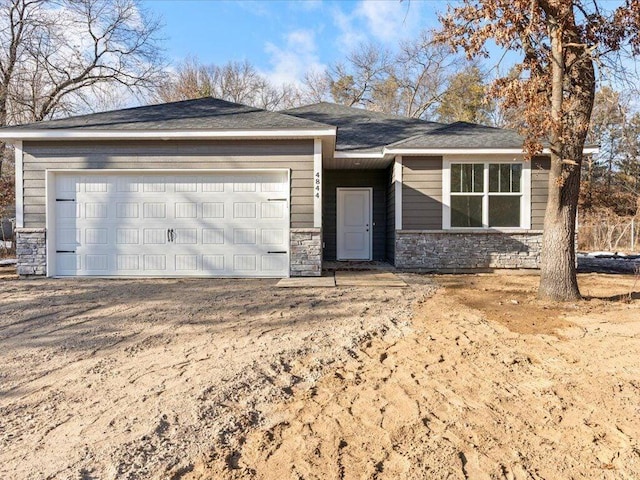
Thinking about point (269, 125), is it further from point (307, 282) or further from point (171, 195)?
point (307, 282)

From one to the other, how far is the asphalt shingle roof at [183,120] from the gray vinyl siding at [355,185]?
3.19m

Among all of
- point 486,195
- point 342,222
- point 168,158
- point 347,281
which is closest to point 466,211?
point 486,195

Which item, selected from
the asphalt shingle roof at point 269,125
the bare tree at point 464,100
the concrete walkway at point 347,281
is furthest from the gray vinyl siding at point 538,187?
the bare tree at point 464,100

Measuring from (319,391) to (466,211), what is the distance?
289 inches

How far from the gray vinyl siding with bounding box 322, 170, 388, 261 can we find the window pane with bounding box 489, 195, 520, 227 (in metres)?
2.83

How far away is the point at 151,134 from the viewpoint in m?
7.57

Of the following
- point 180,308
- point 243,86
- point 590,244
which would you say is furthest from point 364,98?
point 180,308

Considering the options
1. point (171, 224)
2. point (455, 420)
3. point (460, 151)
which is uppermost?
point (460, 151)

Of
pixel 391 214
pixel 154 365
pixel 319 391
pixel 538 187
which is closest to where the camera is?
pixel 319 391

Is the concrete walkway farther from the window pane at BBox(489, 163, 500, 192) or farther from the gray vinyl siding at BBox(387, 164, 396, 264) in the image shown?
the window pane at BBox(489, 163, 500, 192)

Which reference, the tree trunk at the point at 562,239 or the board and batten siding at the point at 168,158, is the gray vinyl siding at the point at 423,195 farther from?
the tree trunk at the point at 562,239

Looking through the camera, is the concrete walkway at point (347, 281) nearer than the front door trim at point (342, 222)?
Yes

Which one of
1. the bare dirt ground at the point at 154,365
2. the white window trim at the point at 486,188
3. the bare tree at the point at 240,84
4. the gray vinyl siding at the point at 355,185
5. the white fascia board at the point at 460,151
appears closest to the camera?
the bare dirt ground at the point at 154,365

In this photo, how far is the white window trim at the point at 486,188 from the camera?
902 centimetres
